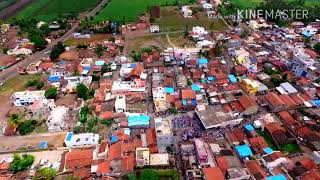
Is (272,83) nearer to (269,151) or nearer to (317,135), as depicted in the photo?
(317,135)

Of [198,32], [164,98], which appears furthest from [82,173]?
[198,32]

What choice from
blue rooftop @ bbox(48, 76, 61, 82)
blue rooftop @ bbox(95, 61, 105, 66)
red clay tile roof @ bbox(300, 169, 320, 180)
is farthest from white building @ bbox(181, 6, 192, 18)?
red clay tile roof @ bbox(300, 169, 320, 180)

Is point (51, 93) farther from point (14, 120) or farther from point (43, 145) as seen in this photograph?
point (43, 145)

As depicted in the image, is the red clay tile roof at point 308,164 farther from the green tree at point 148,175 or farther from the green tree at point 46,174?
the green tree at point 46,174

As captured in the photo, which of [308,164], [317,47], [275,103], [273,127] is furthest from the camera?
[317,47]

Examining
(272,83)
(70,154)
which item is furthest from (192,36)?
(70,154)

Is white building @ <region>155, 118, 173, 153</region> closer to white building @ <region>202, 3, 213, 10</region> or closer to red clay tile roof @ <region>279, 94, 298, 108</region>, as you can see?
red clay tile roof @ <region>279, 94, 298, 108</region>

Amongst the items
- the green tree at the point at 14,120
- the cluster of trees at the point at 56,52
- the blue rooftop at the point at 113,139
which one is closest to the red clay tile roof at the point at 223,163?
the blue rooftop at the point at 113,139
